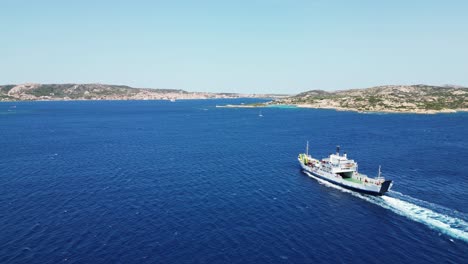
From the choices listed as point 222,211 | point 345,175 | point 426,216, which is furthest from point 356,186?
point 222,211

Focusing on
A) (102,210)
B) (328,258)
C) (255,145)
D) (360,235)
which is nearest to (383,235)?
(360,235)

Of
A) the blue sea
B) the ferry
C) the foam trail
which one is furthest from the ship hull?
the blue sea

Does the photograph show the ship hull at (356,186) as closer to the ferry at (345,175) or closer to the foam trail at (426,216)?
the ferry at (345,175)

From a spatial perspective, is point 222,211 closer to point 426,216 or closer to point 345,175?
point 426,216

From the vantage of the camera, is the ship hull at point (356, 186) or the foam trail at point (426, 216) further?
the ship hull at point (356, 186)

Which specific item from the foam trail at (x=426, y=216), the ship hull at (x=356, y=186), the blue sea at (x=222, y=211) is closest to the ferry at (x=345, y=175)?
the ship hull at (x=356, y=186)
